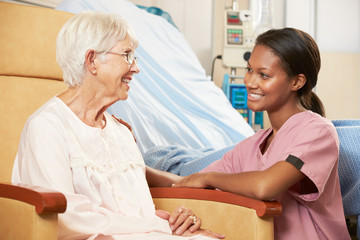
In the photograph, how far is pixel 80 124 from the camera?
142 centimetres

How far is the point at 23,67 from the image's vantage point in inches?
77.3

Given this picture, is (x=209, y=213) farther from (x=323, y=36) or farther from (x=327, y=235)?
(x=323, y=36)

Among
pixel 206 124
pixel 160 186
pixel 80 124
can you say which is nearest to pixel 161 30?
pixel 206 124

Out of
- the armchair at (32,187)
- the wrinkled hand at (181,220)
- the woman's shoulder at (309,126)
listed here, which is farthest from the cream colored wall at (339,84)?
the wrinkled hand at (181,220)

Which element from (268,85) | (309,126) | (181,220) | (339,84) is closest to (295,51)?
(268,85)

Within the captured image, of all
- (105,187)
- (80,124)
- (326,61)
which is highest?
(80,124)

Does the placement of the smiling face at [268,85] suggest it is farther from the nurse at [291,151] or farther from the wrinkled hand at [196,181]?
the wrinkled hand at [196,181]

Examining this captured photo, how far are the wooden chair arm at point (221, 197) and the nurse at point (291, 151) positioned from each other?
20 millimetres

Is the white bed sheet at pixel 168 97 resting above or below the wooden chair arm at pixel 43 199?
below

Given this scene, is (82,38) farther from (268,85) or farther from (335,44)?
(335,44)

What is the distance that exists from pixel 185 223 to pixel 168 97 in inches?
73.1

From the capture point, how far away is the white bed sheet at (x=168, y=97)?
304 cm

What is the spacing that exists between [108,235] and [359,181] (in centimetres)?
98

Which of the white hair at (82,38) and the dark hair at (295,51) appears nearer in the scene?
the white hair at (82,38)
